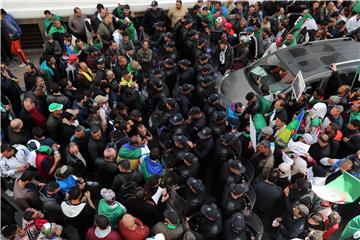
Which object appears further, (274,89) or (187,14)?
(187,14)

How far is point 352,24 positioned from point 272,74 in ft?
13.2

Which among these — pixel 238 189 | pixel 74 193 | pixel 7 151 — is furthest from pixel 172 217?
pixel 7 151

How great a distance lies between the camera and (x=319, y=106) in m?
6.62

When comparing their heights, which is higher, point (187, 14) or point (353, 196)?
point (187, 14)

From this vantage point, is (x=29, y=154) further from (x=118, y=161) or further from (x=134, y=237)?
(x=134, y=237)

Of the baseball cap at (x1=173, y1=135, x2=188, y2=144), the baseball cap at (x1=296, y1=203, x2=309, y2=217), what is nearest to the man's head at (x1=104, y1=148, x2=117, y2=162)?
the baseball cap at (x1=173, y1=135, x2=188, y2=144)

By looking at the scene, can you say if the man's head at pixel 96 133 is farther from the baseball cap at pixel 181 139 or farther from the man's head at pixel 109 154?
the baseball cap at pixel 181 139

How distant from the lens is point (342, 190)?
506cm

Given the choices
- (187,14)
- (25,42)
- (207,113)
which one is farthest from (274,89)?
(25,42)

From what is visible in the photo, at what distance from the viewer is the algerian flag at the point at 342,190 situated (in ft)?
16.3

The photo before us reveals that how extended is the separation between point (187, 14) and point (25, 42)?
4.98 meters

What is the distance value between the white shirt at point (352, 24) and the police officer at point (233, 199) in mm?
7385

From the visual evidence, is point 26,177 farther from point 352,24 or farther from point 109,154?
point 352,24

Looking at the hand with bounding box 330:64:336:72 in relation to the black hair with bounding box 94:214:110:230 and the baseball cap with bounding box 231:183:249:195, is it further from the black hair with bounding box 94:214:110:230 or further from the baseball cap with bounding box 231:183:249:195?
the black hair with bounding box 94:214:110:230
